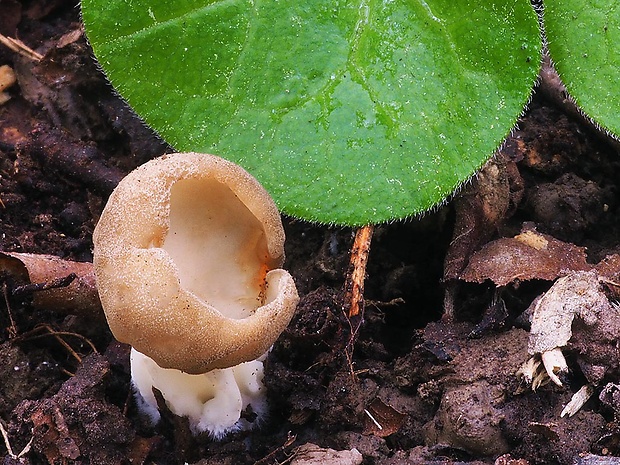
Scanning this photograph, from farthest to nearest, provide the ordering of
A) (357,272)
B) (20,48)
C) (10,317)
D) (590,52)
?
1. (20,48)
2. (590,52)
3. (357,272)
4. (10,317)

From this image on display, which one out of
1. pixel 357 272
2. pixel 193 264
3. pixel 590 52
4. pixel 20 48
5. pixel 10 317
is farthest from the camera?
pixel 20 48

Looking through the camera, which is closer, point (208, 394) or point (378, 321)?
point (208, 394)

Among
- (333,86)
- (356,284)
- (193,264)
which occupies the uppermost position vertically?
(333,86)

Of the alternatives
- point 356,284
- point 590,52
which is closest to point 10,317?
point 356,284

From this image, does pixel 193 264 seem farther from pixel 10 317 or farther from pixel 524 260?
pixel 524 260

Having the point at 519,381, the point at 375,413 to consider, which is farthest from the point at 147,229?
the point at 519,381

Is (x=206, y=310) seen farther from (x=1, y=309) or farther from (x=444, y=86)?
(x=444, y=86)
